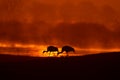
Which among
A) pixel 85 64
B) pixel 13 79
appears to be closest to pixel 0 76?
pixel 13 79

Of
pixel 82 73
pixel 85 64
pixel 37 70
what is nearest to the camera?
pixel 82 73

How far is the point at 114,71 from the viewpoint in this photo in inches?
442

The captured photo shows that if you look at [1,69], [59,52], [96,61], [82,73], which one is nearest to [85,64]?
[96,61]

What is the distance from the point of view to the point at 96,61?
13602 mm

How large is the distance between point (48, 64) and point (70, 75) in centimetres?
233

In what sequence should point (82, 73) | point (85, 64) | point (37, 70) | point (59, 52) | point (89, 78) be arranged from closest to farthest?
1. point (89, 78)
2. point (82, 73)
3. point (37, 70)
4. point (85, 64)
5. point (59, 52)

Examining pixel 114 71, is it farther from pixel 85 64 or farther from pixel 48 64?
pixel 48 64

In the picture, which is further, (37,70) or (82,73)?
(37,70)

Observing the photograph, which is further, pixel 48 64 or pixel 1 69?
pixel 48 64

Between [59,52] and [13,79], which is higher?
[59,52]

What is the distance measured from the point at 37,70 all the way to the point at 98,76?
2290 millimetres

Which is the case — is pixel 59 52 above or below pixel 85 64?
above

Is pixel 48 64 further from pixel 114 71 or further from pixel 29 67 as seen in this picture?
pixel 114 71

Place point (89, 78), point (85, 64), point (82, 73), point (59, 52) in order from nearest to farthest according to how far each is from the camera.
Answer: point (89, 78) → point (82, 73) → point (85, 64) → point (59, 52)
